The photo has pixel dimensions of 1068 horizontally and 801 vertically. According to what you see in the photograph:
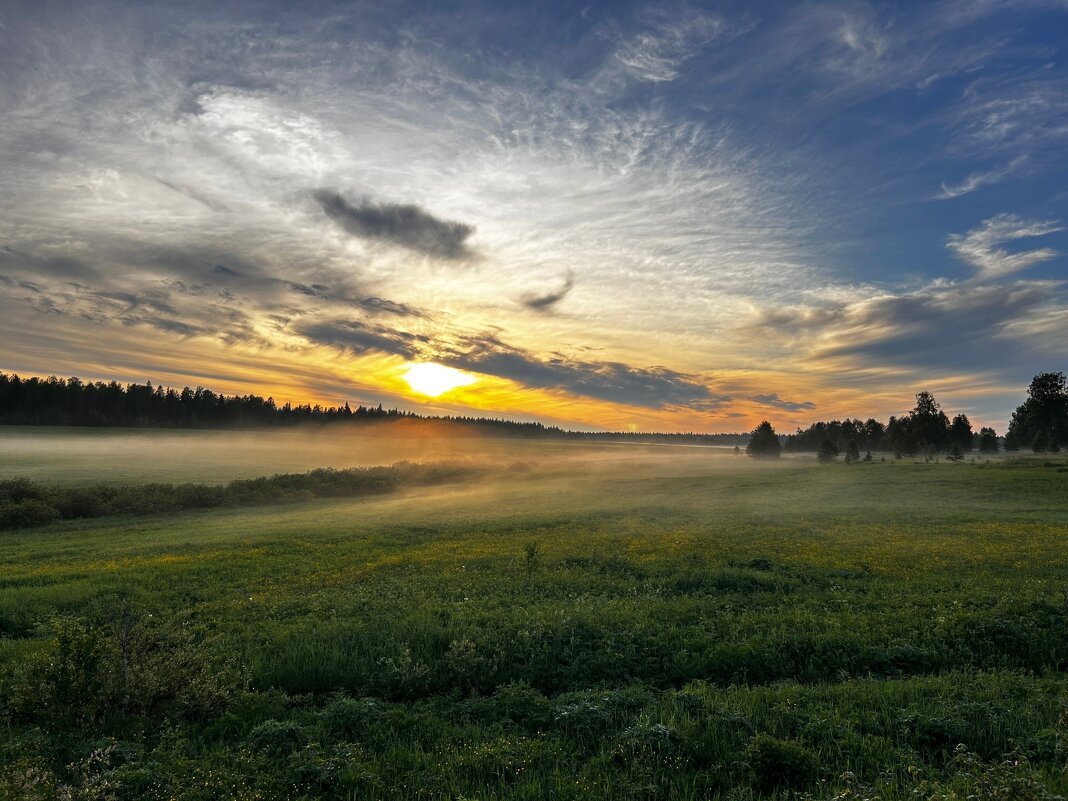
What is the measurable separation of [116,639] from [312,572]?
12.7m

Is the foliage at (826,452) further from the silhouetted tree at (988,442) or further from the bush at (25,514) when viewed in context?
the bush at (25,514)

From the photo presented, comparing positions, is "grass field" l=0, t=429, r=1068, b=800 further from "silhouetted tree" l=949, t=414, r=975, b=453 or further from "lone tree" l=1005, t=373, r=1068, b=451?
"silhouetted tree" l=949, t=414, r=975, b=453

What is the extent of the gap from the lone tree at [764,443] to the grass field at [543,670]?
112168mm

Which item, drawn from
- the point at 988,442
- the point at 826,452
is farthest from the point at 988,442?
the point at 826,452

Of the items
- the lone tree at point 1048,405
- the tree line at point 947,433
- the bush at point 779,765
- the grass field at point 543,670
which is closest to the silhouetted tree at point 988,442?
the tree line at point 947,433

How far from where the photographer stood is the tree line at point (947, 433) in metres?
104

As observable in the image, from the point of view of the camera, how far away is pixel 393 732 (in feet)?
30.6

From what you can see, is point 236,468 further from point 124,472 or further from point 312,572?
point 312,572

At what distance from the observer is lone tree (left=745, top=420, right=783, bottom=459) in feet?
449

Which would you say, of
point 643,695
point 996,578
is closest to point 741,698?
point 643,695

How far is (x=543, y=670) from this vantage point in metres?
12.1

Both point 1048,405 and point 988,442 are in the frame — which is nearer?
point 1048,405

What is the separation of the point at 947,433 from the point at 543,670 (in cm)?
15119

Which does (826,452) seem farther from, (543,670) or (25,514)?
(25,514)
